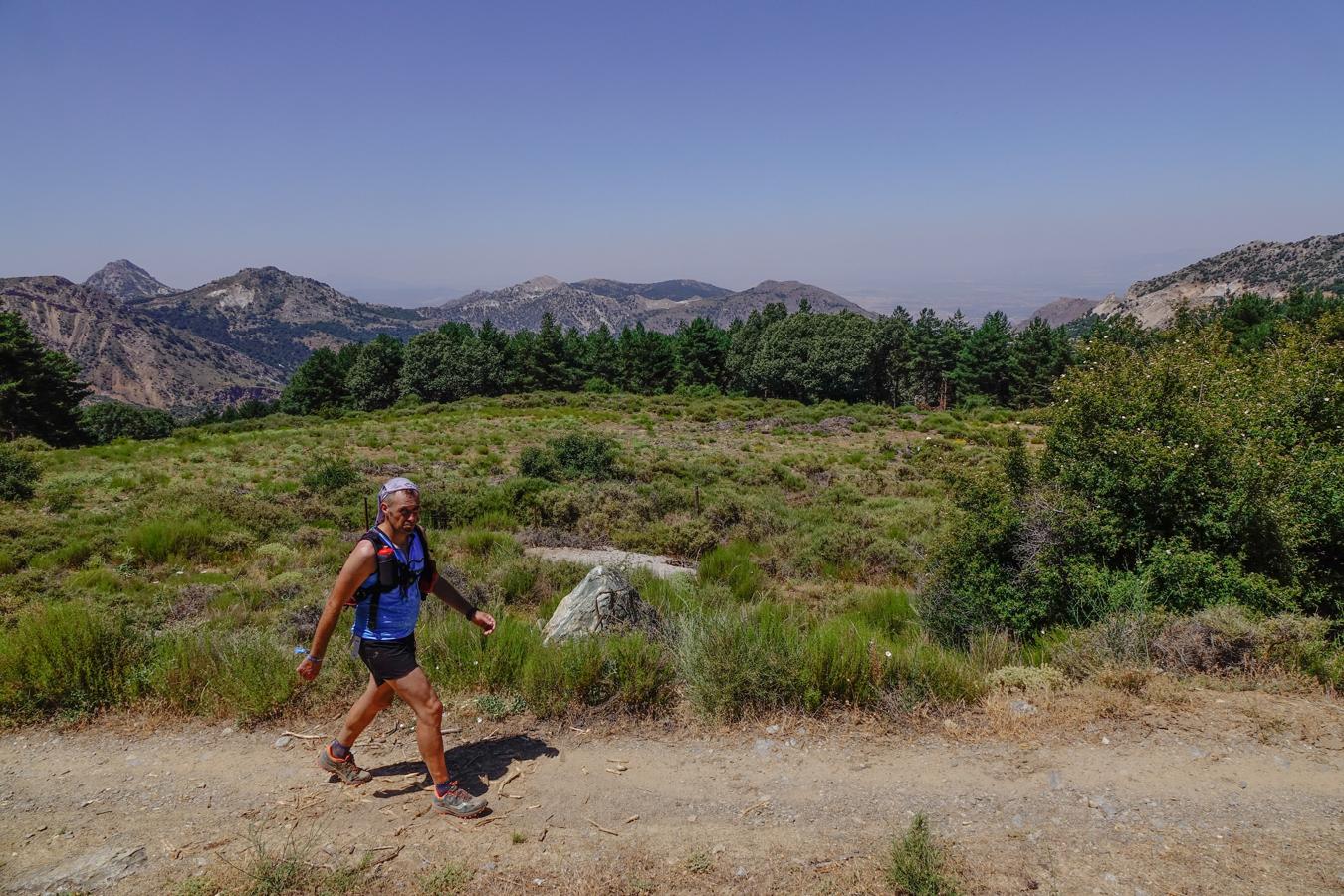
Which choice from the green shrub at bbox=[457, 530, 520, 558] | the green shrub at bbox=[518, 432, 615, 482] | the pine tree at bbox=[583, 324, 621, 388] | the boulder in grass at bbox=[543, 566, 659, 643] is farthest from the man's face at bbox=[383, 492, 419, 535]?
the pine tree at bbox=[583, 324, 621, 388]

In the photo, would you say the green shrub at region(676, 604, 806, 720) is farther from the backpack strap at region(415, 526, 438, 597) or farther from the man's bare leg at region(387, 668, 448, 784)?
the backpack strap at region(415, 526, 438, 597)

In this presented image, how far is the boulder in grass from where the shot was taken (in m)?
6.71

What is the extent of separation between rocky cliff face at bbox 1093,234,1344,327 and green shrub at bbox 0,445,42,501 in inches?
6387

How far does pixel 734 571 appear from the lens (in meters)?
10.8

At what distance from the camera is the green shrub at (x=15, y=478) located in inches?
575

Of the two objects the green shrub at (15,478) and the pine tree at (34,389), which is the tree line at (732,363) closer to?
the pine tree at (34,389)

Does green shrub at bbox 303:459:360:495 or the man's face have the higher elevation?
the man's face

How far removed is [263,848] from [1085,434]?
8.71m

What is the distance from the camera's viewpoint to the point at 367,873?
11.4 feet

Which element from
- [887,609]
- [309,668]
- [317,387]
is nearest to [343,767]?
[309,668]

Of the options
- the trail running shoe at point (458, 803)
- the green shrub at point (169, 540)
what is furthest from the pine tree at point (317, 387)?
the trail running shoe at point (458, 803)

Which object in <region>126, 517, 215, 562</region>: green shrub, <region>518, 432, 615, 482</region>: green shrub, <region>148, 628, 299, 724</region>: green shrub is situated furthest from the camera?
<region>518, 432, 615, 482</region>: green shrub

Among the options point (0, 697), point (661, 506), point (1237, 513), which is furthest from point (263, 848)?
point (661, 506)

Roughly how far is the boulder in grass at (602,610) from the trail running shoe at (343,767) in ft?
7.60
